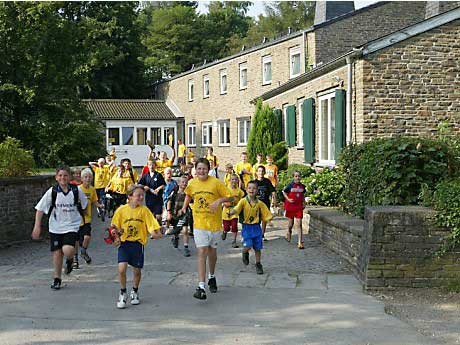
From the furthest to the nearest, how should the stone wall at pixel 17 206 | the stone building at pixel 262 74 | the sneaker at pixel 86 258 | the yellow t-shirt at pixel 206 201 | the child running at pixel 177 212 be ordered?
the stone building at pixel 262 74, the stone wall at pixel 17 206, the child running at pixel 177 212, the sneaker at pixel 86 258, the yellow t-shirt at pixel 206 201

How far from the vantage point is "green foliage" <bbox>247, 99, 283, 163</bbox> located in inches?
960

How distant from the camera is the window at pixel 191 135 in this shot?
43.4 m

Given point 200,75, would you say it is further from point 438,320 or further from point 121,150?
point 438,320

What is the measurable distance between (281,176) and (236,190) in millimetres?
7208

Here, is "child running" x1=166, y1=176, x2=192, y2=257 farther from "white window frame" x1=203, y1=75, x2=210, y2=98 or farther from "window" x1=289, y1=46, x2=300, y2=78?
"white window frame" x1=203, y1=75, x2=210, y2=98

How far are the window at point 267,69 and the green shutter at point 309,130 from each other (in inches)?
501

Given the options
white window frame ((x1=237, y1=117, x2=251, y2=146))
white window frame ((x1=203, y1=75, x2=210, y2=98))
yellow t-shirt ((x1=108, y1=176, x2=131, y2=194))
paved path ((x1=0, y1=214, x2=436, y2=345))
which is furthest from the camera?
white window frame ((x1=203, y1=75, x2=210, y2=98))

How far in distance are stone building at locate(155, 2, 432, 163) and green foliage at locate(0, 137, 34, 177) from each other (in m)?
8.32

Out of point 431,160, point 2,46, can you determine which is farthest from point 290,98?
point 431,160

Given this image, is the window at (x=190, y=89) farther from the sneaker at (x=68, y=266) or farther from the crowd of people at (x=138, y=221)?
the sneaker at (x=68, y=266)

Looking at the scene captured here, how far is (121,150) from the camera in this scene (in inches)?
1651

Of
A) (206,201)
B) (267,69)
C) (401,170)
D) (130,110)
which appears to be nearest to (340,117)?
(401,170)

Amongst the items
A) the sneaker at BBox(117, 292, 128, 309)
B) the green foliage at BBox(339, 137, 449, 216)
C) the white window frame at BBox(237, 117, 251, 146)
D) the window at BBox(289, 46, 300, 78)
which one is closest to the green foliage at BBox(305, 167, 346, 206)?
the green foliage at BBox(339, 137, 449, 216)

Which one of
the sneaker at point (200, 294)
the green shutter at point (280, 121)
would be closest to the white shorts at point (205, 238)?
the sneaker at point (200, 294)
